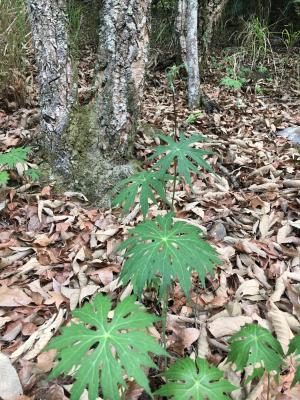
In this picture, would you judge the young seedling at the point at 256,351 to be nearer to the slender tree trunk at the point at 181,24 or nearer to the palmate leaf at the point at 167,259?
A: the palmate leaf at the point at 167,259

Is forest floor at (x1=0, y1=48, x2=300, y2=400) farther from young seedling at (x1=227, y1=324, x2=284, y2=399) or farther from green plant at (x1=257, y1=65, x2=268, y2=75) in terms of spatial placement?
green plant at (x1=257, y1=65, x2=268, y2=75)

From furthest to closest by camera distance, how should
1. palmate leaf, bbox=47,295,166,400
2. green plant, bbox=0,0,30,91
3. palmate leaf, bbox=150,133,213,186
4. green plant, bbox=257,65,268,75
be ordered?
1. green plant, bbox=257,65,268,75
2. green plant, bbox=0,0,30,91
3. palmate leaf, bbox=150,133,213,186
4. palmate leaf, bbox=47,295,166,400

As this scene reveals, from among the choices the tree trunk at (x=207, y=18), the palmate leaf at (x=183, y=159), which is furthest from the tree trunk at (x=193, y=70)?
the palmate leaf at (x=183, y=159)

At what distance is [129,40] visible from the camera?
2.59 m

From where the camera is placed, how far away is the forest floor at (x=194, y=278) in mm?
1777

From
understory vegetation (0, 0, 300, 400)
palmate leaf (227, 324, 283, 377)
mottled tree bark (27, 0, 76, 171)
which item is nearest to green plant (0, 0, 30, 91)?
understory vegetation (0, 0, 300, 400)

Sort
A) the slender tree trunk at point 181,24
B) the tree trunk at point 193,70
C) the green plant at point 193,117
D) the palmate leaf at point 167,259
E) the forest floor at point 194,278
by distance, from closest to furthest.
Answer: the palmate leaf at point 167,259 < the forest floor at point 194,278 < the green plant at point 193,117 < the tree trunk at point 193,70 < the slender tree trunk at point 181,24

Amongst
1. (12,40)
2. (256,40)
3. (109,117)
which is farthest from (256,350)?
(256,40)

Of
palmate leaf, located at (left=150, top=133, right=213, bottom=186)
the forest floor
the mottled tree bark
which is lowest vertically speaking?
the forest floor

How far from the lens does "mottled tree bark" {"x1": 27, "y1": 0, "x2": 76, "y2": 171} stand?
101 inches

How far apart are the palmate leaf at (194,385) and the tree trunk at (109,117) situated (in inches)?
60.6

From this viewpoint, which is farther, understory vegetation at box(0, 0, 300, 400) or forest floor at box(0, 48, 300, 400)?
forest floor at box(0, 48, 300, 400)

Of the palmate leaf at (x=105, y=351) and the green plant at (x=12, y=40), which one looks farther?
the green plant at (x=12, y=40)

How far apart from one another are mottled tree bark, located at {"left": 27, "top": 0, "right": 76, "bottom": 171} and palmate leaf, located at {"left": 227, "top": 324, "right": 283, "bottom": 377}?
1.85 m
